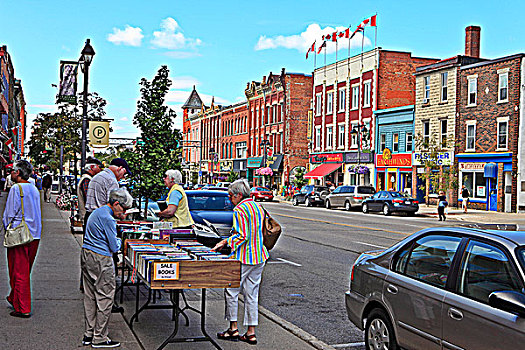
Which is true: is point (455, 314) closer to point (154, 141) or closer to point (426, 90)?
point (154, 141)

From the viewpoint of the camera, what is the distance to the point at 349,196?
41.6 metres

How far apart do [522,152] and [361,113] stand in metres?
18.3

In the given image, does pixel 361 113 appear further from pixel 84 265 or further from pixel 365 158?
pixel 84 265

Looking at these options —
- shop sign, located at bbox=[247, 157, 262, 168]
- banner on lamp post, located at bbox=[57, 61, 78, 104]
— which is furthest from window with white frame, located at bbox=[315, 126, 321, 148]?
banner on lamp post, located at bbox=[57, 61, 78, 104]

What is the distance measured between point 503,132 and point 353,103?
1858 cm

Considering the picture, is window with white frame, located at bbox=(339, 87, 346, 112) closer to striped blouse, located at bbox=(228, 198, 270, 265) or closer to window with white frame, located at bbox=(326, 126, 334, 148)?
window with white frame, located at bbox=(326, 126, 334, 148)

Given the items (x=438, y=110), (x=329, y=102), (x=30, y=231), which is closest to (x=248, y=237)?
(x=30, y=231)

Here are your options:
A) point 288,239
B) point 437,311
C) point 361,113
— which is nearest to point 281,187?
point 361,113

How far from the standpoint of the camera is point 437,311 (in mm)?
5352

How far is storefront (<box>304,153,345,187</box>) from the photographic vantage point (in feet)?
185

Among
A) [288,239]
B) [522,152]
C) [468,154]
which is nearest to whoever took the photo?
[288,239]

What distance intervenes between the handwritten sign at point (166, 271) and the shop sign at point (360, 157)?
1683 inches

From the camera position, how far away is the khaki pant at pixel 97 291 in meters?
6.68

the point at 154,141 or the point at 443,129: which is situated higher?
the point at 443,129
